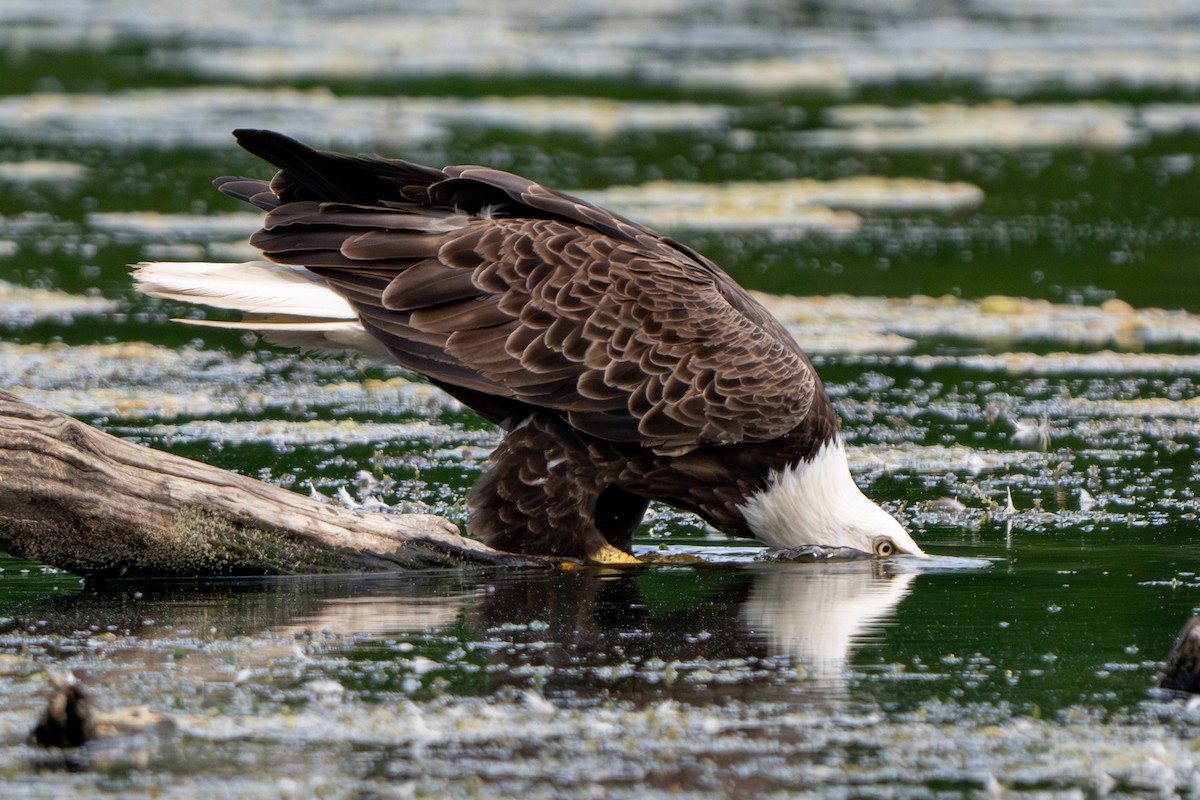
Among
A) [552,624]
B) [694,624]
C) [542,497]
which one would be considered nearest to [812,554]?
[542,497]

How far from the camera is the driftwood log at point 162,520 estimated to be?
623 cm

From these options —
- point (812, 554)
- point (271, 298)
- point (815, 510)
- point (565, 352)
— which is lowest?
point (812, 554)

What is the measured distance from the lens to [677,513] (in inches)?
326

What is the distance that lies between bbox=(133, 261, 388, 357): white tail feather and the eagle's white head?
1.42 meters

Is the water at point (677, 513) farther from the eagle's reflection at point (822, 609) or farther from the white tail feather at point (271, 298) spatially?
the white tail feather at point (271, 298)

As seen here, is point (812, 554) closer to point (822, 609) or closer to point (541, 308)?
point (822, 609)

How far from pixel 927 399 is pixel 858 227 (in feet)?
17.8

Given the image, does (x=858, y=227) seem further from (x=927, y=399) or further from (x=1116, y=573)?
(x=1116, y=573)

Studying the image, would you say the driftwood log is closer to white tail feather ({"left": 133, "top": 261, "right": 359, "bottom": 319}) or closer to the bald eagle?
the bald eagle

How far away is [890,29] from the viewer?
28562 millimetres

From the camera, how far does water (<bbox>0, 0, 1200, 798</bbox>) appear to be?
15.5 feet

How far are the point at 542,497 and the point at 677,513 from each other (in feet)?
4.12

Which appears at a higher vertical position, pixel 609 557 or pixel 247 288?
pixel 247 288

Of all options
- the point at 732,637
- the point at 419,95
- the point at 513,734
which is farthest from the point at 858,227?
the point at 513,734
